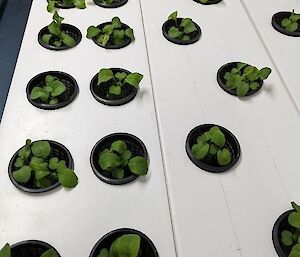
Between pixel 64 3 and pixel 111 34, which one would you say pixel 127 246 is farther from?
pixel 64 3

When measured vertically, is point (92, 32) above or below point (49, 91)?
above

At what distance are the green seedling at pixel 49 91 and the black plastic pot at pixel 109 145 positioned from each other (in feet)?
0.71

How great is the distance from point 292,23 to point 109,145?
865mm

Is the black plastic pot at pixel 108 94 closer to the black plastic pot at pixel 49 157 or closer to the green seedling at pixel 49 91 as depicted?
the green seedling at pixel 49 91

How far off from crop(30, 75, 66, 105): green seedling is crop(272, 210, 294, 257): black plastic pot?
26.7 inches

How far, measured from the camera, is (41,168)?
833 mm

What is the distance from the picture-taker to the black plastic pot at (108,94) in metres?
1.03

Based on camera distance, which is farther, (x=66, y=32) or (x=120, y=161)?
(x=66, y=32)

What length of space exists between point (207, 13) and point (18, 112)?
2.71 feet

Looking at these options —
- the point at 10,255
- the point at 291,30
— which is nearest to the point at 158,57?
the point at 291,30

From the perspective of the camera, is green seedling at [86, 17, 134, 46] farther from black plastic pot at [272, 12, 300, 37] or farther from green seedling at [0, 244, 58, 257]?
green seedling at [0, 244, 58, 257]

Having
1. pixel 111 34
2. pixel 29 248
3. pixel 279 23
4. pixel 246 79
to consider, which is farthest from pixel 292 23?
pixel 29 248

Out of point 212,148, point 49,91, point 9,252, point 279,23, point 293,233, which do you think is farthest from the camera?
point 279,23

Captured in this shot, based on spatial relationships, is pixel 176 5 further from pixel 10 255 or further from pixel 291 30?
pixel 10 255
